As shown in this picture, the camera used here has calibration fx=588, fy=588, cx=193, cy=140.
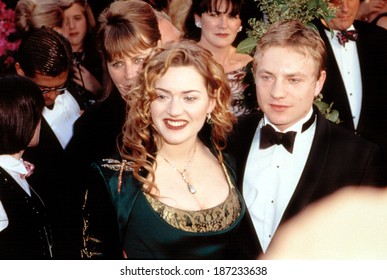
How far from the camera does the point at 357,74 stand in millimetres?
2377

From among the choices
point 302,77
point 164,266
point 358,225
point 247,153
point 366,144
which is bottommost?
point 164,266

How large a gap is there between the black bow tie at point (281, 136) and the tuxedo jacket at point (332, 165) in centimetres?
4

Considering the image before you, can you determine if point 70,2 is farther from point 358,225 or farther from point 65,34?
point 358,225

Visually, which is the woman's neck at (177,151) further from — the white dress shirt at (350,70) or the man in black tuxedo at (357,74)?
the white dress shirt at (350,70)

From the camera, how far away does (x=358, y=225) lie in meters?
2.14

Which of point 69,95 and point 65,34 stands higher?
point 65,34

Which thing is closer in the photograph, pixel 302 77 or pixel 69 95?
pixel 302 77

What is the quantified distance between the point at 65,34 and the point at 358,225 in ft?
4.79

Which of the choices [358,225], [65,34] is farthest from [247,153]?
[65,34]

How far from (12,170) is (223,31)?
3.42 feet

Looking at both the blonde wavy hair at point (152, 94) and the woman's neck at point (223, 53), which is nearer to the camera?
the blonde wavy hair at point (152, 94)

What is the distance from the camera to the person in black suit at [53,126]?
2.16 metres

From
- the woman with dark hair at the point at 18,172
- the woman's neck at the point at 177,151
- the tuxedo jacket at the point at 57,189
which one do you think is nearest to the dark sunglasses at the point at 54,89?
the tuxedo jacket at the point at 57,189

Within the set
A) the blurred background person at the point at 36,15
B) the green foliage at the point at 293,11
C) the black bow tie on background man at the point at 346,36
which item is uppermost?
the green foliage at the point at 293,11
